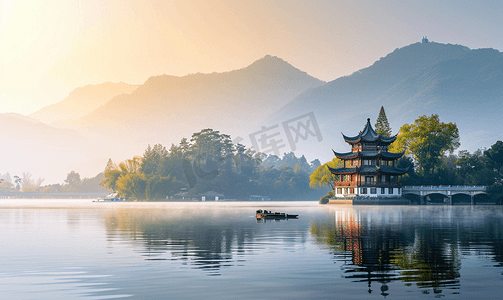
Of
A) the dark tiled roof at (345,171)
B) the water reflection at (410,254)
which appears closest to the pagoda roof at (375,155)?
the dark tiled roof at (345,171)

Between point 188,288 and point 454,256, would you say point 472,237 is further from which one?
point 188,288

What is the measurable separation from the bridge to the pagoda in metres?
2.77

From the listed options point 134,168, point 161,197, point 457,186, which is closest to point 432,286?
point 457,186

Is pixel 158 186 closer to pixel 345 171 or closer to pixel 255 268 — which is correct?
pixel 345 171

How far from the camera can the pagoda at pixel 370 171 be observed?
11581 centimetres

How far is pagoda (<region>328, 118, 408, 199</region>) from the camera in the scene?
116 meters

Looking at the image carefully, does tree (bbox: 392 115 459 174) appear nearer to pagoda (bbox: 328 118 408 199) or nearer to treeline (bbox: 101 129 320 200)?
pagoda (bbox: 328 118 408 199)

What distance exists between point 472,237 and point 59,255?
893 inches

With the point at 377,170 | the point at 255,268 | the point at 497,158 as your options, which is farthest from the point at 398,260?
the point at 497,158

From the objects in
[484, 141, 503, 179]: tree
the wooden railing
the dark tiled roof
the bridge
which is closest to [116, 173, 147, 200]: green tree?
the dark tiled roof

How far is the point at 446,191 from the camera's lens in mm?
112250

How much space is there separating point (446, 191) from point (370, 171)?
49.9ft

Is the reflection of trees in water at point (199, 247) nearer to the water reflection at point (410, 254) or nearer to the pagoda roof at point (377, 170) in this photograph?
the water reflection at point (410, 254)

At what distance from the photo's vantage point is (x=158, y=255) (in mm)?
24547
